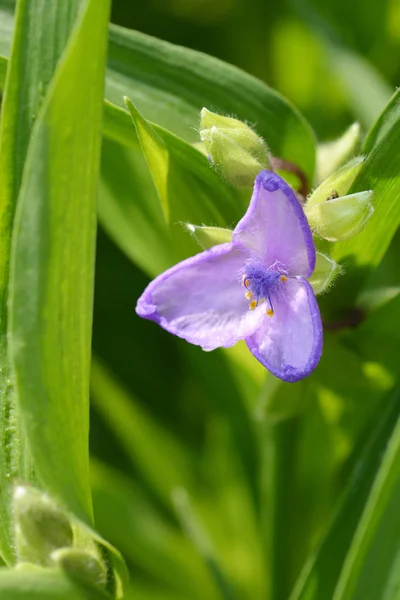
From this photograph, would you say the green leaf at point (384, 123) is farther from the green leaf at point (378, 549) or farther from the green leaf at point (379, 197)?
the green leaf at point (378, 549)

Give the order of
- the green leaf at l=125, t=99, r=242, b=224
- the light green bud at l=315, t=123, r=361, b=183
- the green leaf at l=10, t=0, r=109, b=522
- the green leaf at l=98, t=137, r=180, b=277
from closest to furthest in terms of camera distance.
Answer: the green leaf at l=10, t=0, r=109, b=522
the green leaf at l=125, t=99, r=242, b=224
the light green bud at l=315, t=123, r=361, b=183
the green leaf at l=98, t=137, r=180, b=277

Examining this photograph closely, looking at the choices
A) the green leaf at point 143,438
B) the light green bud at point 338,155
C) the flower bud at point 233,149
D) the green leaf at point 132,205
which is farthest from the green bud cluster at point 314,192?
the green leaf at point 143,438

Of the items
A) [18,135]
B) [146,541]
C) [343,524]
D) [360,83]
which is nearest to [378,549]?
[343,524]

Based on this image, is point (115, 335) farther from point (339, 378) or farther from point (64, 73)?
point (64, 73)

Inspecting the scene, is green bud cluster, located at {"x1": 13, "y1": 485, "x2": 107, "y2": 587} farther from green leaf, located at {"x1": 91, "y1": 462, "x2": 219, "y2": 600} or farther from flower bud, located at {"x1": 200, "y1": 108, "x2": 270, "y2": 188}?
green leaf, located at {"x1": 91, "y1": 462, "x2": 219, "y2": 600}

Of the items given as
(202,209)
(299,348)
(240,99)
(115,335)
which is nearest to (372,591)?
(299,348)

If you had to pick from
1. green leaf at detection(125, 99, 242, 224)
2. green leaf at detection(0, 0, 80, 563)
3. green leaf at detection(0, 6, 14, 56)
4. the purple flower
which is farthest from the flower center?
green leaf at detection(0, 6, 14, 56)
